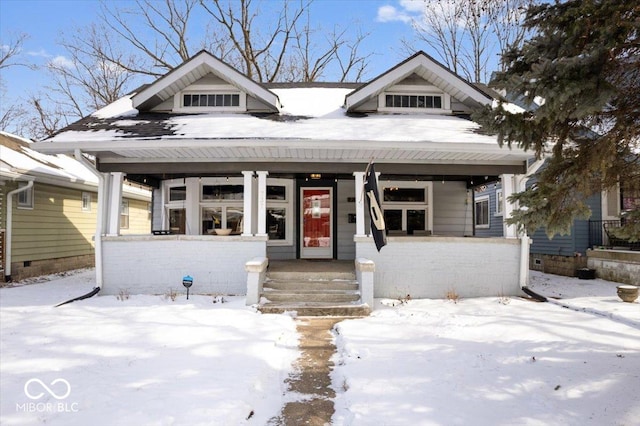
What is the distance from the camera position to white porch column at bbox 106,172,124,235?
9.37 meters

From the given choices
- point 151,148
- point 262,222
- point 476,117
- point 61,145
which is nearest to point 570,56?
point 476,117

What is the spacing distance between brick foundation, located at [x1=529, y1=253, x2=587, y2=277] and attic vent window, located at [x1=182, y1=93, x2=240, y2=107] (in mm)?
11173

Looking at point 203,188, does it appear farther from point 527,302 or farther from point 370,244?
point 527,302

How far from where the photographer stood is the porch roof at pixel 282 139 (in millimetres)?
8375

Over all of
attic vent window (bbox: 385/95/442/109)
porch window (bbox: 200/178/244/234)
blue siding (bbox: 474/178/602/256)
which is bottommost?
blue siding (bbox: 474/178/602/256)

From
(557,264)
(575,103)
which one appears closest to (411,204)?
(557,264)

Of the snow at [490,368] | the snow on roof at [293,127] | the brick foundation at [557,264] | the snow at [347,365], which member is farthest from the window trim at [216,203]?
the brick foundation at [557,264]

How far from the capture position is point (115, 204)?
373 inches

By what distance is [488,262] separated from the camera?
30.3 ft

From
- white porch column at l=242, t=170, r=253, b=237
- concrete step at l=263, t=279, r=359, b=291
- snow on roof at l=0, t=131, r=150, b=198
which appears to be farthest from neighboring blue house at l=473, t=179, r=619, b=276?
snow on roof at l=0, t=131, r=150, b=198

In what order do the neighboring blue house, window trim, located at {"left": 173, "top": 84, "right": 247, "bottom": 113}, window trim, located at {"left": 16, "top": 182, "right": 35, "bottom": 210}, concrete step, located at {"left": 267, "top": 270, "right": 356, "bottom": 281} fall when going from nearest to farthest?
concrete step, located at {"left": 267, "top": 270, "right": 356, "bottom": 281} < window trim, located at {"left": 173, "top": 84, "right": 247, "bottom": 113} < window trim, located at {"left": 16, "top": 182, "right": 35, "bottom": 210} < the neighboring blue house

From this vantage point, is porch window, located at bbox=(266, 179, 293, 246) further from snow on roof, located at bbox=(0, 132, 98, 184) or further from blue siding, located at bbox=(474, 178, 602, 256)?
snow on roof, located at bbox=(0, 132, 98, 184)

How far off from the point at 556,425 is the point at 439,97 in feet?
30.1

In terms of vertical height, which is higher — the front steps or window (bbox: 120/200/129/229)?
window (bbox: 120/200/129/229)
